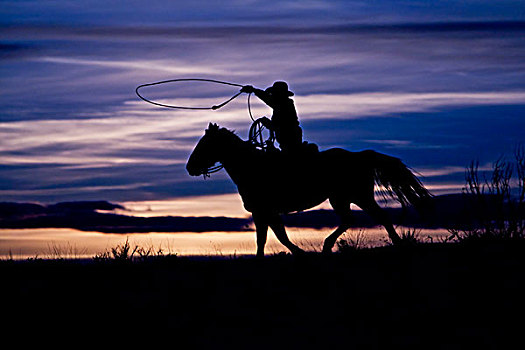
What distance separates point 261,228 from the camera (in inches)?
512

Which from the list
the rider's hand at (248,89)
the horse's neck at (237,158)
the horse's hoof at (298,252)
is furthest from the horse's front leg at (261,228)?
the rider's hand at (248,89)

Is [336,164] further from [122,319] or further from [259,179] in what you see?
[122,319]

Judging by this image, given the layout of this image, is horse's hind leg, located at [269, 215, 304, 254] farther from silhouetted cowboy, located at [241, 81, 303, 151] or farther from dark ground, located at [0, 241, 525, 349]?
silhouetted cowboy, located at [241, 81, 303, 151]

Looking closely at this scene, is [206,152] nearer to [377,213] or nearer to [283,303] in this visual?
[377,213]

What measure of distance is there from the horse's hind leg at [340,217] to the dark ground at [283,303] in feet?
4.67

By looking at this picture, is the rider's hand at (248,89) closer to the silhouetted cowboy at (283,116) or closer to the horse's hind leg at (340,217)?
the silhouetted cowboy at (283,116)

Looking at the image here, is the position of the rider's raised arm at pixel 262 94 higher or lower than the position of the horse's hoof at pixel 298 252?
higher

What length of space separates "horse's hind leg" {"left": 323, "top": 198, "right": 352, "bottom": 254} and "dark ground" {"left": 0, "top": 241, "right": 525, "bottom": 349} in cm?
142

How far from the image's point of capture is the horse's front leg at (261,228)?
12.9 metres

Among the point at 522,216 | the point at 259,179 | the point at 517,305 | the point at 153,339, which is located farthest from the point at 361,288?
the point at 522,216

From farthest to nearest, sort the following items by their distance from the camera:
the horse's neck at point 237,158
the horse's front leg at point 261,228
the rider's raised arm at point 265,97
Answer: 1. the rider's raised arm at point 265,97
2. the horse's neck at point 237,158
3. the horse's front leg at point 261,228

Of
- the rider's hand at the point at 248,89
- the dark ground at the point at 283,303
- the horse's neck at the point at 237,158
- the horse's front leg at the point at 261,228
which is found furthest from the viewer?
the rider's hand at the point at 248,89

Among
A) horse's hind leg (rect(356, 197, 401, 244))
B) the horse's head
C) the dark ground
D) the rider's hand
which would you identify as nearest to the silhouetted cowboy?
the rider's hand

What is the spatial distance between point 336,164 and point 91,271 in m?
4.86
